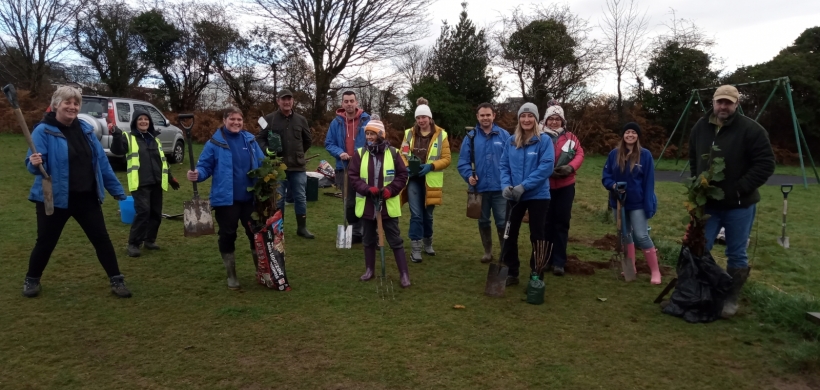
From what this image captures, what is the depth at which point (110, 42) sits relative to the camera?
937 inches

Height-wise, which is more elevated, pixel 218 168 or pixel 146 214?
pixel 218 168

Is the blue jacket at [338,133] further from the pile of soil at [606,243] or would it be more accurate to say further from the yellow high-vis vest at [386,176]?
the pile of soil at [606,243]

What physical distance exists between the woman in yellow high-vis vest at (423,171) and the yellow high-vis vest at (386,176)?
943 mm

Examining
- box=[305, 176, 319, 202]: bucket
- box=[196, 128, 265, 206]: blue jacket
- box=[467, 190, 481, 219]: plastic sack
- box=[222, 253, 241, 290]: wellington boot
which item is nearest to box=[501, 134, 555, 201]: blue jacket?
box=[467, 190, 481, 219]: plastic sack

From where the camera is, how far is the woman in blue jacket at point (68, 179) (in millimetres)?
4660

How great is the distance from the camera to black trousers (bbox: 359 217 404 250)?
216 inches

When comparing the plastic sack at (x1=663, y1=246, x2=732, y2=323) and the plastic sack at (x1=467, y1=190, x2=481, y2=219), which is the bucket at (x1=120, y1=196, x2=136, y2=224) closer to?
the plastic sack at (x1=467, y1=190, x2=481, y2=219)

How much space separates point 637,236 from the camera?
18.9 feet

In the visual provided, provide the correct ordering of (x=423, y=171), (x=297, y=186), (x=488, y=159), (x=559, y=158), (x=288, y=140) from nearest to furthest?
(x=559, y=158), (x=488, y=159), (x=423, y=171), (x=288, y=140), (x=297, y=186)

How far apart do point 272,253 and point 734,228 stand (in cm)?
406

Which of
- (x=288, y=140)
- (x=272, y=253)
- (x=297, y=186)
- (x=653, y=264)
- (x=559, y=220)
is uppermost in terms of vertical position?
(x=288, y=140)

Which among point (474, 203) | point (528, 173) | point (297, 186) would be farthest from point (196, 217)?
point (528, 173)

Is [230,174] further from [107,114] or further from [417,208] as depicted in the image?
[107,114]

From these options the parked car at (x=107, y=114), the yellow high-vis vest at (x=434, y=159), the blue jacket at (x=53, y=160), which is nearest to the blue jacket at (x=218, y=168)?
the blue jacket at (x=53, y=160)
